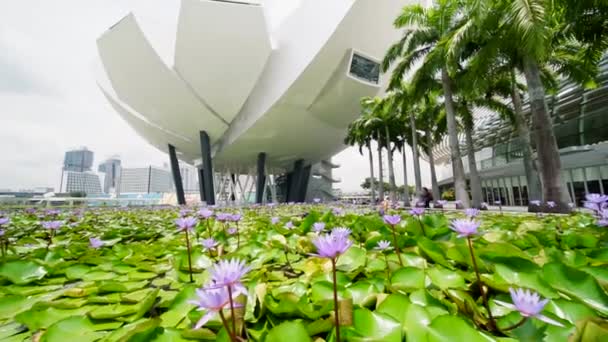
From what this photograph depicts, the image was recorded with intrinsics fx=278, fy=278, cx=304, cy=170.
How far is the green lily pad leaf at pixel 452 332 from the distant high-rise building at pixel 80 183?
416 ft

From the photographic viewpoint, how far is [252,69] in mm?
16984

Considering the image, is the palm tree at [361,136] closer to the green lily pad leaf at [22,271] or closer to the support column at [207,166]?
the support column at [207,166]

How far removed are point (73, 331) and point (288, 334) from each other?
26.8 inches

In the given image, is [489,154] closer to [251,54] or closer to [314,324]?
[251,54]

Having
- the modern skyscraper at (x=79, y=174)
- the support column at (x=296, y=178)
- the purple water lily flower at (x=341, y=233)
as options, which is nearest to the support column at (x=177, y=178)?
the support column at (x=296, y=178)

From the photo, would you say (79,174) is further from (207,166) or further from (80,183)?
(207,166)

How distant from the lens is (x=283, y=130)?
804 inches

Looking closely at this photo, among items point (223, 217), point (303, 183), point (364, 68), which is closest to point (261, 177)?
point (303, 183)

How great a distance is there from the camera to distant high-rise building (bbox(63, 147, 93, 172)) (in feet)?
470

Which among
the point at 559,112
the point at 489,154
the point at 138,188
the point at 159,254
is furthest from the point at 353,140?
the point at 138,188

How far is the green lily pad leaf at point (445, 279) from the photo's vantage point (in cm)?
97

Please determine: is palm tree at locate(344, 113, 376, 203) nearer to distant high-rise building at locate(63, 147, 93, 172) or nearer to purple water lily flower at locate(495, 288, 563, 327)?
purple water lily flower at locate(495, 288, 563, 327)

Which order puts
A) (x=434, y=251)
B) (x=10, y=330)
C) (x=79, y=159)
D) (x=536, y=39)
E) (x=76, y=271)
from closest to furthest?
(x=10, y=330) → (x=434, y=251) → (x=76, y=271) → (x=536, y=39) → (x=79, y=159)

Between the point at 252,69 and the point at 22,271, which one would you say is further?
the point at 252,69
